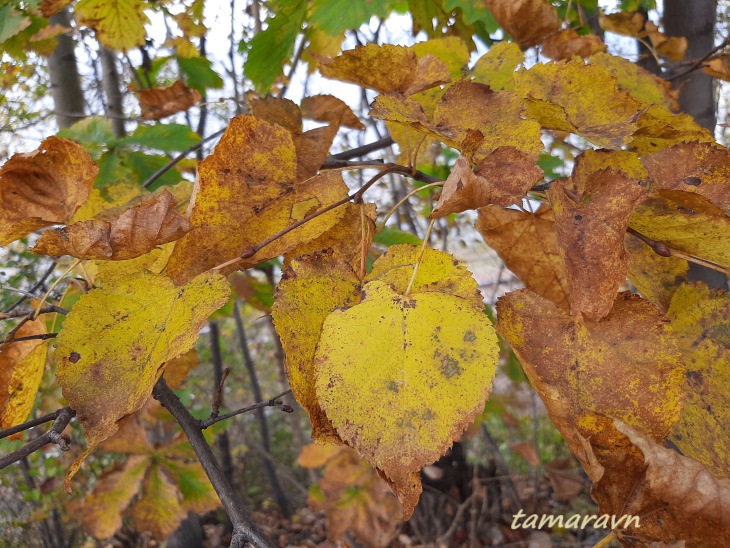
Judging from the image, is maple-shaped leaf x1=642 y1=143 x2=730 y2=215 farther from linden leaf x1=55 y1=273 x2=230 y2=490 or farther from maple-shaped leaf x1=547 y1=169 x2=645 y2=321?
linden leaf x1=55 y1=273 x2=230 y2=490

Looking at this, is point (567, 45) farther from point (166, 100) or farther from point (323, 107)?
point (166, 100)

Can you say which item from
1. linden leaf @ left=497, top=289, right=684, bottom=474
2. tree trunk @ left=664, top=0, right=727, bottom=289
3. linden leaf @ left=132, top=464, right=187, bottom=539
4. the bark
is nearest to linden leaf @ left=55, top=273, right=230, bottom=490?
linden leaf @ left=497, top=289, right=684, bottom=474

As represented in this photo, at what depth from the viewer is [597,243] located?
0.35 m

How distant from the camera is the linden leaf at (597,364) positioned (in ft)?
1.13

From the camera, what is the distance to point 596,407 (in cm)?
35

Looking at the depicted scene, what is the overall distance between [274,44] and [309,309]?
0.98 meters

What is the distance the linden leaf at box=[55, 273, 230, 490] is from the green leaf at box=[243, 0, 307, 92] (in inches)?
34.4

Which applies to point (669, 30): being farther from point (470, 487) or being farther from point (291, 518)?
point (291, 518)

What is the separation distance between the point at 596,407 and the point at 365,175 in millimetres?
3143

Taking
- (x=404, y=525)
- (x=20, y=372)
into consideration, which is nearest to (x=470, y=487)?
(x=404, y=525)

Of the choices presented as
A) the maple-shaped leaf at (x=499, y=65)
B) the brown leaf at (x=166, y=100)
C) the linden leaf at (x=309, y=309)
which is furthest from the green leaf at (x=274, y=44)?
the linden leaf at (x=309, y=309)

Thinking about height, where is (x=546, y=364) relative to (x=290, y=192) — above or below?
below

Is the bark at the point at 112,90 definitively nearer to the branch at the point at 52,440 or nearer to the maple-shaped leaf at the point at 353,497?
the maple-shaped leaf at the point at 353,497

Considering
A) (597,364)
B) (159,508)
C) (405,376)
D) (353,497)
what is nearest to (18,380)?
(405,376)
